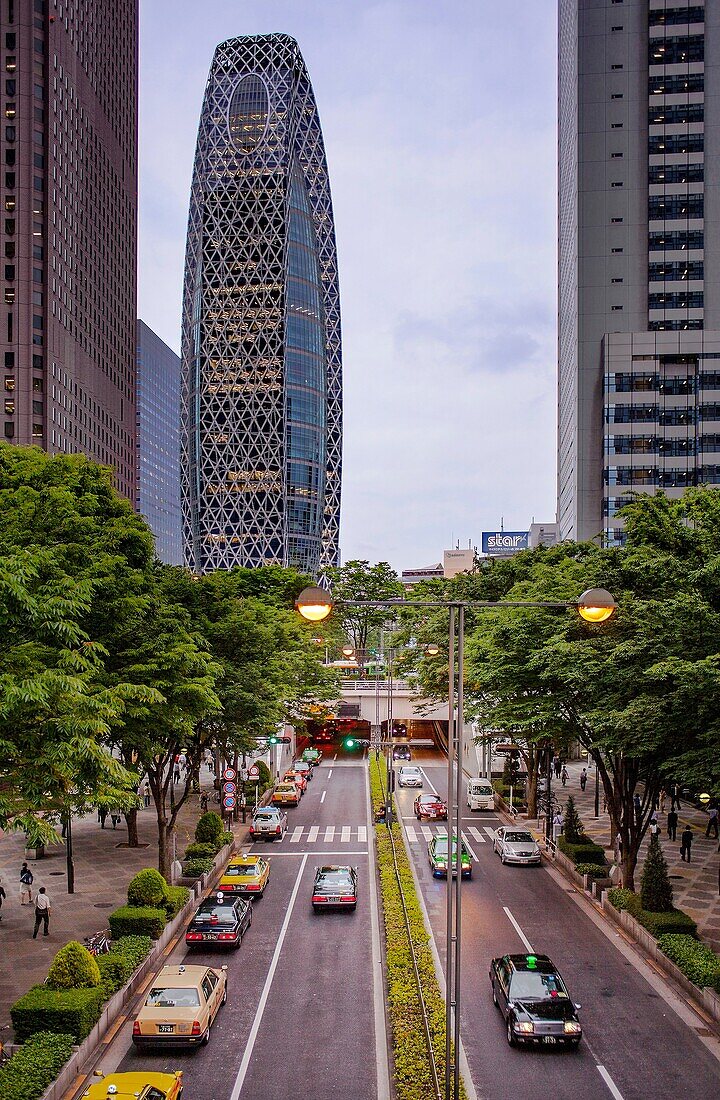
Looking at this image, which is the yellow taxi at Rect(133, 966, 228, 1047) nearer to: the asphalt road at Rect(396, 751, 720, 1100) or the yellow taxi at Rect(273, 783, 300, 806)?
the asphalt road at Rect(396, 751, 720, 1100)

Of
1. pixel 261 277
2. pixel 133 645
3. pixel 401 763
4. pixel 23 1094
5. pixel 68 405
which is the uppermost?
pixel 261 277

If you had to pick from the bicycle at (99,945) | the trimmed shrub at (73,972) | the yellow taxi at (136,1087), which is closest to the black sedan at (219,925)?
the bicycle at (99,945)

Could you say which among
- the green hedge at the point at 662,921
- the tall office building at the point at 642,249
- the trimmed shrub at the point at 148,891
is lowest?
the green hedge at the point at 662,921

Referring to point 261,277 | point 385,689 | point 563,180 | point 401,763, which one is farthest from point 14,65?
point 401,763

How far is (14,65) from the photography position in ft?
342

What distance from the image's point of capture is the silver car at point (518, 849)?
35.3 m

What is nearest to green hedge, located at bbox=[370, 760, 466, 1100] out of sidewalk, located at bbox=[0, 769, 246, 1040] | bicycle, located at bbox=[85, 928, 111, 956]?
bicycle, located at bbox=[85, 928, 111, 956]

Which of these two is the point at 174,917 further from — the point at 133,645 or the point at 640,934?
the point at 640,934

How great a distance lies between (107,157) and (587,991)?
455 feet

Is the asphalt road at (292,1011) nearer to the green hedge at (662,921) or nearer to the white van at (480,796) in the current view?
the green hedge at (662,921)

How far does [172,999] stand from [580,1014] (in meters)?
8.99

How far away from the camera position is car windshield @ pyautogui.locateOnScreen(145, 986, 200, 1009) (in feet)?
59.6

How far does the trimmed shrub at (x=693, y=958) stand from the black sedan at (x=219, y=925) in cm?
1126

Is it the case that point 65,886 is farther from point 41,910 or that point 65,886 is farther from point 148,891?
point 148,891
